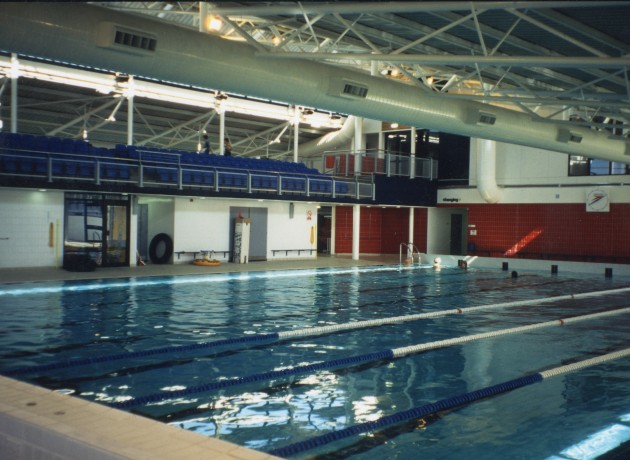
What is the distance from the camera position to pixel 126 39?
27.1 feet

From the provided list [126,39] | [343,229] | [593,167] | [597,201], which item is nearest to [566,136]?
[597,201]

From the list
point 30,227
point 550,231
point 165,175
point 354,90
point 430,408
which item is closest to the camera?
point 430,408

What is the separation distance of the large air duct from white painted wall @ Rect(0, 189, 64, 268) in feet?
34.2

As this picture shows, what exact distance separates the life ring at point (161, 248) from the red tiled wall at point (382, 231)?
434 inches

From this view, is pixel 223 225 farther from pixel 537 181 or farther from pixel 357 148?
pixel 537 181

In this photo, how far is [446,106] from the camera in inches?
534

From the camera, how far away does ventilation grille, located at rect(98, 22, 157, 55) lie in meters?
8.06

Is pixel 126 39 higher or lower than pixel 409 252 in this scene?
higher

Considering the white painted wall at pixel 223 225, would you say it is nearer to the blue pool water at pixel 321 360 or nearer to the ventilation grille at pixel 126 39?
the blue pool water at pixel 321 360

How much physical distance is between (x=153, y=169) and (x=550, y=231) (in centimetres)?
1669

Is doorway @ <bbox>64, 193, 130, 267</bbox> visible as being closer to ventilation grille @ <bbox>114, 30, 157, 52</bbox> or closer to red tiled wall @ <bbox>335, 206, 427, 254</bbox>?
ventilation grille @ <bbox>114, 30, 157, 52</bbox>

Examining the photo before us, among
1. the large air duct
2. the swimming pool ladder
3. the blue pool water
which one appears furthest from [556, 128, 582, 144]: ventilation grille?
the swimming pool ladder

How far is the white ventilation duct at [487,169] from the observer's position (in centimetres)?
2648

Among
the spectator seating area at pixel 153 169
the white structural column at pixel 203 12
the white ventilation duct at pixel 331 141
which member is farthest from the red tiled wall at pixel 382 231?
the white structural column at pixel 203 12
